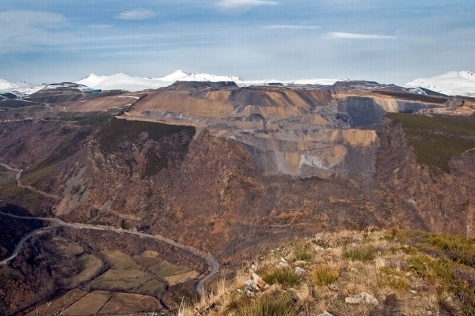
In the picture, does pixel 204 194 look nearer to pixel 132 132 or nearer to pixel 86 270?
pixel 86 270

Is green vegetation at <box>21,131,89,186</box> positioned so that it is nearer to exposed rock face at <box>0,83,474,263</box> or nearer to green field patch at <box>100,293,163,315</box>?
exposed rock face at <box>0,83,474,263</box>

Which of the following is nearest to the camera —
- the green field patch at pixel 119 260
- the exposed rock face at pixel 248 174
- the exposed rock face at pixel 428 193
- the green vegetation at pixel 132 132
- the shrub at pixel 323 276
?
the shrub at pixel 323 276

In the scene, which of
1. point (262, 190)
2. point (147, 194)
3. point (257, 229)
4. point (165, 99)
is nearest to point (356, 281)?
point (257, 229)

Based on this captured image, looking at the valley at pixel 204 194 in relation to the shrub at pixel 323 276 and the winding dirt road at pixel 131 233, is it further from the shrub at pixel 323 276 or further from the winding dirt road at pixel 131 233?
the shrub at pixel 323 276

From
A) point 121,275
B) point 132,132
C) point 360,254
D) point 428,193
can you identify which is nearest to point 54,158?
point 132,132

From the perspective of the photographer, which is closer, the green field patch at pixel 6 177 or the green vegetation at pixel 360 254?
the green vegetation at pixel 360 254

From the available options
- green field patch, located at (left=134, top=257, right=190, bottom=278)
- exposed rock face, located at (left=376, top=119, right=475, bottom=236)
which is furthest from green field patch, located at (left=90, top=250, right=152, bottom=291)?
exposed rock face, located at (left=376, top=119, right=475, bottom=236)

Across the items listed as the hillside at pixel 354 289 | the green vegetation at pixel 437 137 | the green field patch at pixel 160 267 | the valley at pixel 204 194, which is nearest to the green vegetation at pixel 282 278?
the hillside at pixel 354 289
